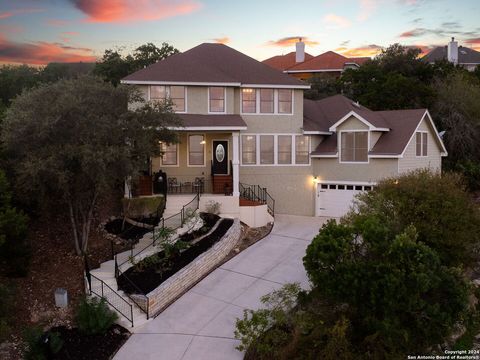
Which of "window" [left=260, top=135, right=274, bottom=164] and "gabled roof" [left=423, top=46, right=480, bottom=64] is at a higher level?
"gabled roof" [left=423, top=46, right=480, bottom=64]

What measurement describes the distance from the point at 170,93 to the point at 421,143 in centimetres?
1388

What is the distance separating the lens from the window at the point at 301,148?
22734 millimetres

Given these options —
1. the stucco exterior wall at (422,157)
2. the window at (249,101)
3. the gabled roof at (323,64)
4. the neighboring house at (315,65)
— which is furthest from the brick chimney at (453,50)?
the window at (249,101)

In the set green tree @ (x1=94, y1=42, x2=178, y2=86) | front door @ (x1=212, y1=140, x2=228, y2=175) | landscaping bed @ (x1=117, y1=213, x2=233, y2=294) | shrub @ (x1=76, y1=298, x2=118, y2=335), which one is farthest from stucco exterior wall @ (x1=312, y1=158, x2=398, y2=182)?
green tree @ (x1=94, y1=42, x2=178, y2=86)

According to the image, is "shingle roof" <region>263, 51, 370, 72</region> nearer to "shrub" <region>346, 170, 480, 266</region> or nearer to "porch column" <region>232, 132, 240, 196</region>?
"porch column" <region>232, 132, 240, 196</region>

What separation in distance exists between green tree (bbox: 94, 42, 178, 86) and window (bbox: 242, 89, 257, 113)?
66.3ft

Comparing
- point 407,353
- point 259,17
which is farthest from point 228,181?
point 407,353

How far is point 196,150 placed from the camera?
22.0m

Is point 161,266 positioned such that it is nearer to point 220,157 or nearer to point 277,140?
point 220,157

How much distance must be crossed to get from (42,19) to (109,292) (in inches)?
607

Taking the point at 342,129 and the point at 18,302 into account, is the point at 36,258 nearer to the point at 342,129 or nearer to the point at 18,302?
the point at 18,302

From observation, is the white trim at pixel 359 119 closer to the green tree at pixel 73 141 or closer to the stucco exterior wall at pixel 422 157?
the stucco exterior wall at pixel 422 157

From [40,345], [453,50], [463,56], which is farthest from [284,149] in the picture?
[463,56]

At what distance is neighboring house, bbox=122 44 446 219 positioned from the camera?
20984 millimetres
